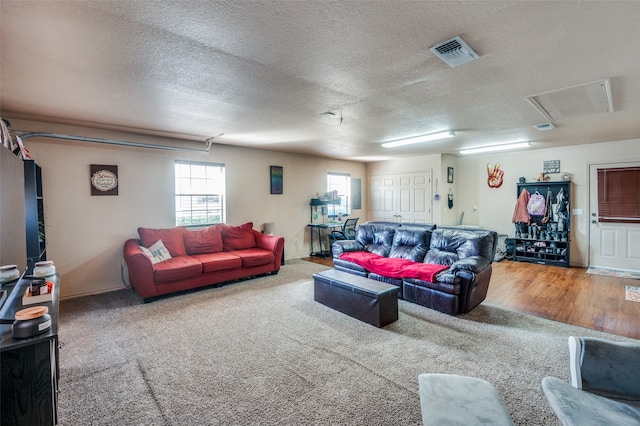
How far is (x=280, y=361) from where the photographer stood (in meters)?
2.51

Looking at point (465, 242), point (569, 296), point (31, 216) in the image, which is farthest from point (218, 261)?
point (569, 296)

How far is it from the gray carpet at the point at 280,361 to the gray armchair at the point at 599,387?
1.89ft

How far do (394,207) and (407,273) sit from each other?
431 centimetres

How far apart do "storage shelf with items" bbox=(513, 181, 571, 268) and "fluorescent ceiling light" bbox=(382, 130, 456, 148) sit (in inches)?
114

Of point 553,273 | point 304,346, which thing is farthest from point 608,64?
point 553,273

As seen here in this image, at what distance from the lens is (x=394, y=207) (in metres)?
7.95

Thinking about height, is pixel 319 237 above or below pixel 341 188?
below

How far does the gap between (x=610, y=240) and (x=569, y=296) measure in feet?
8.55

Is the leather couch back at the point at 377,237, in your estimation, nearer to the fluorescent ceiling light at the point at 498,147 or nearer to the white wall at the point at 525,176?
the fluorescent ceiling light at the point at 498,147

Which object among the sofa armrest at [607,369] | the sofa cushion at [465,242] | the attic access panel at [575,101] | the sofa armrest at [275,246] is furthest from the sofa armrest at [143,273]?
the attic access panel at [575,101]

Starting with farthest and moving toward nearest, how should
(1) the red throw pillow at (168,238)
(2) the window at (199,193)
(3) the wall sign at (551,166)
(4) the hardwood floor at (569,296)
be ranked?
1. (3) the wall sign at (551,166)
2. (2) the window at (199,193)
3. (1) the red throw pillow at (168,238)
4. (4) the hardwood floor at (569,296)

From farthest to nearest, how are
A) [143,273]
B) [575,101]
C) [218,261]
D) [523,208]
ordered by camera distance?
[523,208] < [218,261] < [143,273] < [575,101]

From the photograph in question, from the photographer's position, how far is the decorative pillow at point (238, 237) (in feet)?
17.5

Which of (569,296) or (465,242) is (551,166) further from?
(465,242)
